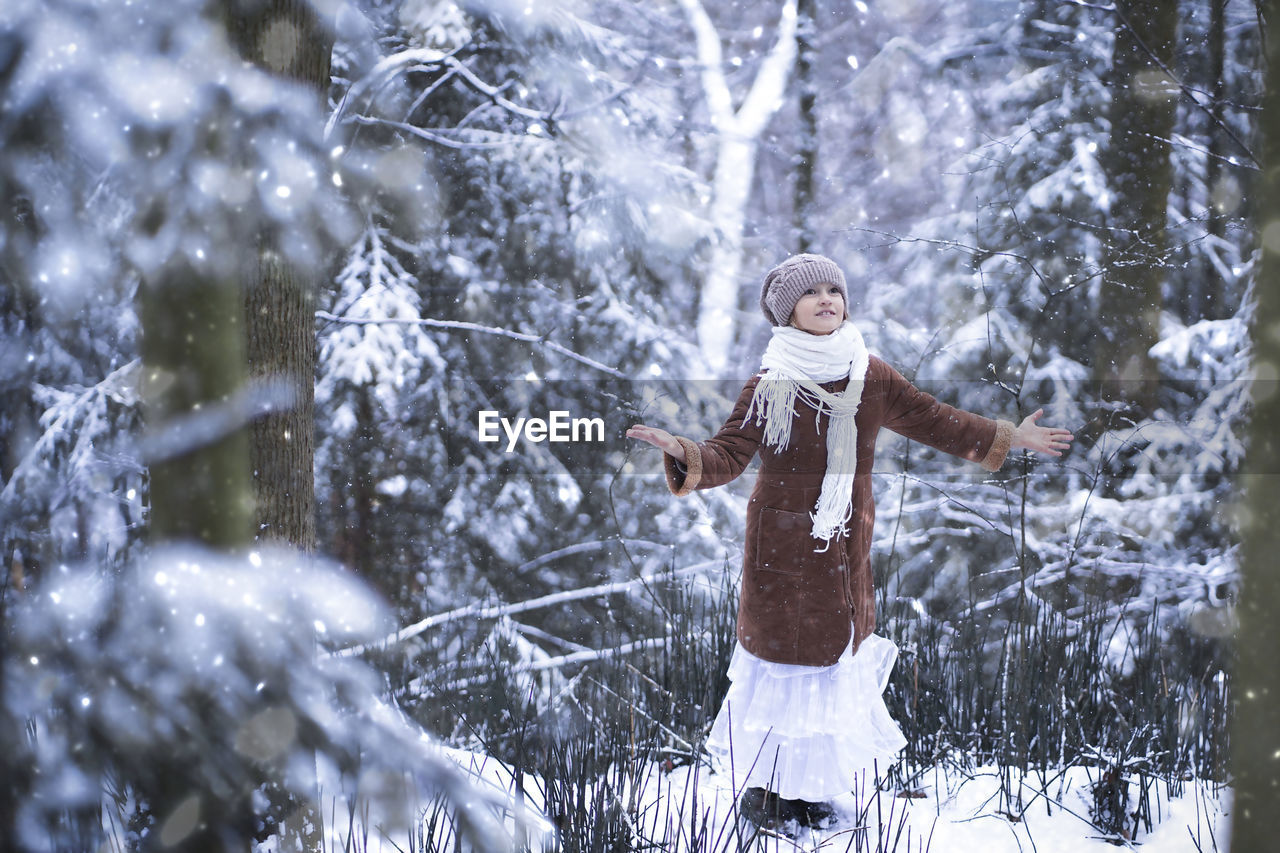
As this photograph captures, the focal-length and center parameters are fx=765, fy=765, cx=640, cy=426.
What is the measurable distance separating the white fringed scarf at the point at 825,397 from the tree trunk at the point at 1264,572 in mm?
934

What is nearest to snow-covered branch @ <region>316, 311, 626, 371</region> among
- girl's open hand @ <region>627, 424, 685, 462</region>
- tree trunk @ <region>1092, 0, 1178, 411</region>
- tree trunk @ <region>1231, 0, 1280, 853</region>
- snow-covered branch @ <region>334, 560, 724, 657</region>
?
snow-covered branch @ <region>334, 560, 724, 657</region>

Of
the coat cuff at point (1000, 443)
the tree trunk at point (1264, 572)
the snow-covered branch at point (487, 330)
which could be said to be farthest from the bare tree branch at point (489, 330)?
the tree trunk at point (1264, 572)

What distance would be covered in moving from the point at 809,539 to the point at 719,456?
323 millimetres

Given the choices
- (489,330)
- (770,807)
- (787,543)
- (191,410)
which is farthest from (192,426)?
(489,330)

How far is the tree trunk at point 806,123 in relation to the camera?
446 centimetres

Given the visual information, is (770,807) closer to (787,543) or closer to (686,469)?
(787,543)

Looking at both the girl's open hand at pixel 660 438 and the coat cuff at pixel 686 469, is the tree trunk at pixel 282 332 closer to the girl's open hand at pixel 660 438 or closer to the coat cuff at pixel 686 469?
the girl's open hand at pixel 660 438

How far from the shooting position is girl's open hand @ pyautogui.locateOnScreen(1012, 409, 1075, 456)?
6.61 feet

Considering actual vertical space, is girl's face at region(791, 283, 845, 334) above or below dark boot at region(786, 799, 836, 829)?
above

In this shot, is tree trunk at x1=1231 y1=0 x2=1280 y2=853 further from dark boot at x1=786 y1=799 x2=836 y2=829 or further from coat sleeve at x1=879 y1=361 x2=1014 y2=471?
dark boot at x1=786 y1=799 x2=836 y2=829

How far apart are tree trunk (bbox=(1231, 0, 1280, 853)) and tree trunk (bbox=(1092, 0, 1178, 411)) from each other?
131 inches

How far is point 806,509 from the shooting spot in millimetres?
2029

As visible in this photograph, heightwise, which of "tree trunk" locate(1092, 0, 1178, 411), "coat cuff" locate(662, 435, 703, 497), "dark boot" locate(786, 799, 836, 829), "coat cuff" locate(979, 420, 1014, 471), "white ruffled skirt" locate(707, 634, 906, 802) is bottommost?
"dark boot" locate(786, 799, 836, 829)

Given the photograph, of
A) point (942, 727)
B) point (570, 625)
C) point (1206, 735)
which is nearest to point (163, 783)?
point (942, 727)
